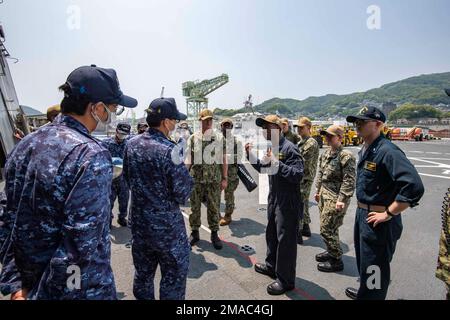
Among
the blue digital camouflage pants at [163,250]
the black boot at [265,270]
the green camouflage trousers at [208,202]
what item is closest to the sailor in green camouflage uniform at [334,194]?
the black boot at [265,270]

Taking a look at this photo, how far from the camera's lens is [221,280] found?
289 centimetres

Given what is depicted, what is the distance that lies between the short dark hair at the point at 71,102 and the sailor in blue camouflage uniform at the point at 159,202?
763mm

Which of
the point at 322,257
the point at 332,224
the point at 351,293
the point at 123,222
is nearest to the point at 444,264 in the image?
the point at 351,293

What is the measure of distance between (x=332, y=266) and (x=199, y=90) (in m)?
34.0

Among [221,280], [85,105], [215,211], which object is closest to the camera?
[85,105]

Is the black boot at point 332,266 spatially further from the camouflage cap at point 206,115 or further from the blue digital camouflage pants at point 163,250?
the camouflage cap at point 206,115

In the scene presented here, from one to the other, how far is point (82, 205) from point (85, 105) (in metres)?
0.53

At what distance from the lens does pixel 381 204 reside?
84.2 inches

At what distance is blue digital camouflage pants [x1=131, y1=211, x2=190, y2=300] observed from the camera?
6.57 ft

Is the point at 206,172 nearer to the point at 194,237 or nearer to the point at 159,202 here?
the point at 194,237

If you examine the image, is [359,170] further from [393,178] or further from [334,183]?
[334,183]

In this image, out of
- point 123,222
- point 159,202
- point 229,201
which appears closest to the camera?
point 159,202

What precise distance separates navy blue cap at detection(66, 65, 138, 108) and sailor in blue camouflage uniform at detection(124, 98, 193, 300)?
0.71 metres
